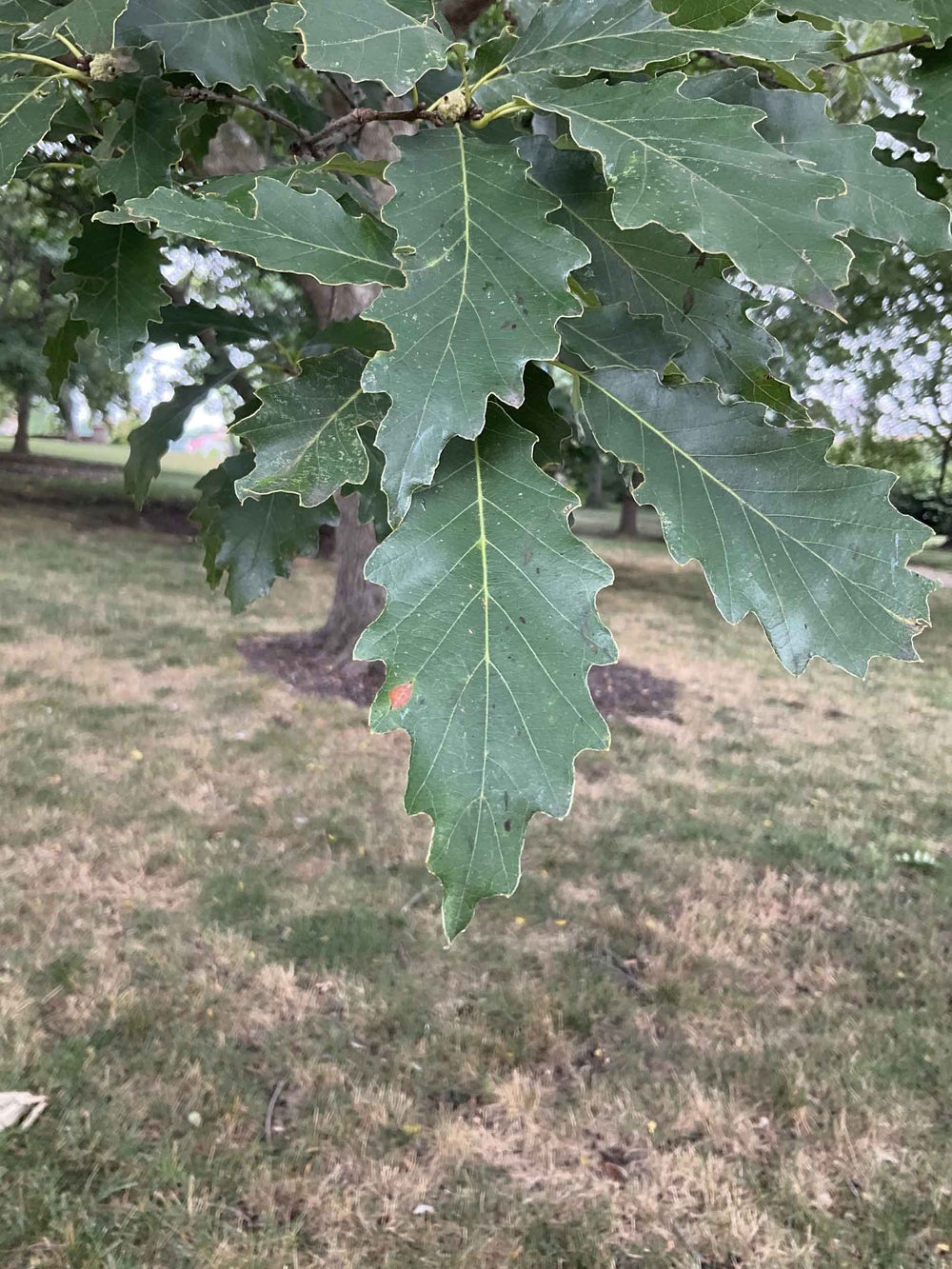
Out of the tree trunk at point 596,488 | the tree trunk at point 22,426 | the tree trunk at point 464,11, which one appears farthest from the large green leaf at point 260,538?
the tree trunk at point 22,426

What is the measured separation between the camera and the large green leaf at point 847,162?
31.1 inches

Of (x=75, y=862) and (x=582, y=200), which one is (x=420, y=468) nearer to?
(x=582, y=200)

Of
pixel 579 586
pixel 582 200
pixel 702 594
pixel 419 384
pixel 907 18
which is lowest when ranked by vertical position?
pixel 702 594

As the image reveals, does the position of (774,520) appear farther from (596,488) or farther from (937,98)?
(596,488)

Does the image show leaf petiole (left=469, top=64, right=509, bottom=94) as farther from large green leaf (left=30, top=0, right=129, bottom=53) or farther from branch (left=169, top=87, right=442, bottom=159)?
large green leaf (left=30, top=0, right=129, bottom=53)

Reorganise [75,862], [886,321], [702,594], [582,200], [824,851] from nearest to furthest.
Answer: [582,200], [75,862], [824,851], [886,321], [702,594]

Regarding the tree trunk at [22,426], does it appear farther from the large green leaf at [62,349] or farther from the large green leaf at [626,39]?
the large green leaf at [626,39]

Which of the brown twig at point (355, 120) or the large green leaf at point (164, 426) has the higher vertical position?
the brown twig at point (355, 120)

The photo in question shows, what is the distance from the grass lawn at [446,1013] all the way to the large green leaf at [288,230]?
2.08 meters

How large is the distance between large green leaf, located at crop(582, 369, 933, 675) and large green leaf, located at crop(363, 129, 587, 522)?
128 mm

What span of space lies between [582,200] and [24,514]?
41.4ft

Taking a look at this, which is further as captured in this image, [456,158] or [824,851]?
[824,851]

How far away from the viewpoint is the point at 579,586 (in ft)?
2.37

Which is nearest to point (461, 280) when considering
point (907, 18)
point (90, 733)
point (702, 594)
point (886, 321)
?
point (907, 18)
